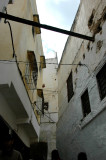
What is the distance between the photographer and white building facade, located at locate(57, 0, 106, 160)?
18.4 feet

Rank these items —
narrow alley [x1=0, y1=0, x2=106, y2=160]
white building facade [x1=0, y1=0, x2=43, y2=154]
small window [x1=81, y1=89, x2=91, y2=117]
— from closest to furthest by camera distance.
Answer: white building facade [x1=0, y1=0, x2=43, y2=154] → narrow alley [x1=0, y1=0, x2=106, y2=160] → small window [x1=81, y1=89, x2=91, y2=117]

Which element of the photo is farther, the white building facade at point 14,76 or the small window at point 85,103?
the small window at point 85,103

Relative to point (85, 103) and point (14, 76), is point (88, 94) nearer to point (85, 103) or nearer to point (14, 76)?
point (85, 103)

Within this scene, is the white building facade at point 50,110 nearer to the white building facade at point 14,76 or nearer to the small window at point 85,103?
the white building facade at point 14,76

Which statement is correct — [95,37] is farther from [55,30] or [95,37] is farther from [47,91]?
[47,91]

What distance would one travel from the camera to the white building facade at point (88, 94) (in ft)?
18.4

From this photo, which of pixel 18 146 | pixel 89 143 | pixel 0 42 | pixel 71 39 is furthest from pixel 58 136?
pixel 0 42

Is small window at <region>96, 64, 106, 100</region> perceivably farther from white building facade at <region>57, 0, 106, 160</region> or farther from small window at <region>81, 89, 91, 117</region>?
small window at <region>81, 89, 91, 117</region>

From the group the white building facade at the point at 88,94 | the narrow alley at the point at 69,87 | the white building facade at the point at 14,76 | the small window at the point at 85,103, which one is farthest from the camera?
the small window at the point at 85,103

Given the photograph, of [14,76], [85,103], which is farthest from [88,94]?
[14,76]

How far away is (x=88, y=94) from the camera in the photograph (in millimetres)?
6598

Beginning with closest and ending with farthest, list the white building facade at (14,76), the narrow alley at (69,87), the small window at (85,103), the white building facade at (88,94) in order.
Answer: the white building facade at (14,76)
the narrow alley at (69,87)
the white building facade at (88,94)
the small window at (85,103)

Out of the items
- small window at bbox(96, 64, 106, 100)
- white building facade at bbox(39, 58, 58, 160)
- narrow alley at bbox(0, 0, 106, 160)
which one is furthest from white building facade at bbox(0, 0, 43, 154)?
white building facade at bbox(39, 58, 58, 160)

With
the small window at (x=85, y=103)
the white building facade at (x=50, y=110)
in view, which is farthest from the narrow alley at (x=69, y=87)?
the white building facade at (x=50, y=110)
